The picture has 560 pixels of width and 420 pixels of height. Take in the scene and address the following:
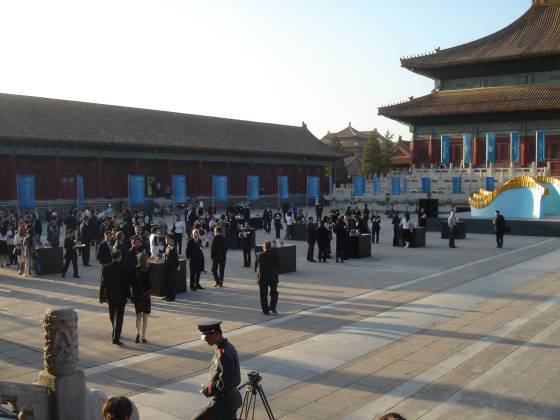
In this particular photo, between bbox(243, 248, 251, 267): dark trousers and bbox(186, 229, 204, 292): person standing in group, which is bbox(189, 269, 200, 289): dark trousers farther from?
bbox(243, 248, 251, 267): dark trousers

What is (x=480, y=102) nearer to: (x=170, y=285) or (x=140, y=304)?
(x=170, y=285)

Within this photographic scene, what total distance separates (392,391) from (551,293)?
27.8 ft

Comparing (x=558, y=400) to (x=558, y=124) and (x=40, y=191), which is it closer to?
(x=40, y=191)

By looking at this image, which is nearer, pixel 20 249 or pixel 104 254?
pixel 104 254

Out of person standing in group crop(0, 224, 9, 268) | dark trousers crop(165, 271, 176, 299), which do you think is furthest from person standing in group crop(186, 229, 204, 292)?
person standing in group crop(0, 224, 9, 268)

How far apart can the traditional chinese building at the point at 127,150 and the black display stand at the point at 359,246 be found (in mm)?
25754

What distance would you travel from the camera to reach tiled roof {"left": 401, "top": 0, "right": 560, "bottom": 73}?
2013 inches

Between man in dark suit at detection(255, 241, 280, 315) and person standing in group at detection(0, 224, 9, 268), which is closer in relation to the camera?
man in dark suit at detection(255, 241, 280, 315)

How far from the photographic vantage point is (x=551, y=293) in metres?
14.4

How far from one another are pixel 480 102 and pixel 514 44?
668 cm

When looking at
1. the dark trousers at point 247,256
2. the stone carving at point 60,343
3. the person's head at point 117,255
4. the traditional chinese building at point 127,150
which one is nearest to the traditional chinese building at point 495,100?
the traditional chinese building at point 127,150

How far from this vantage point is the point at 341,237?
2011cm

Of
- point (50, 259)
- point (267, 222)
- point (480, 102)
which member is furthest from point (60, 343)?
point (480, 102)

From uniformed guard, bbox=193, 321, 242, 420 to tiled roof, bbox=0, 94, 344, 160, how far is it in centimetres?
3567
